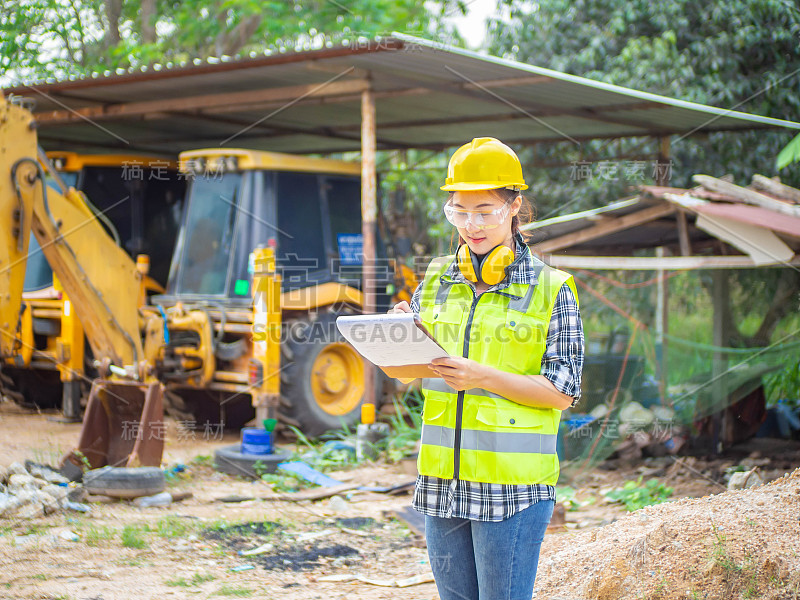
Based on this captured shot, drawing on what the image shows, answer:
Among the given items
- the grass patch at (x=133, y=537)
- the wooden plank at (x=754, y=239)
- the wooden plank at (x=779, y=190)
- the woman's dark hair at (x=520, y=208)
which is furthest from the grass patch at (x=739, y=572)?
the wooden plank at (x=779, y=190)

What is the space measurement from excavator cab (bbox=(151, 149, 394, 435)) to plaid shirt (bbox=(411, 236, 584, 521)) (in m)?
5.24

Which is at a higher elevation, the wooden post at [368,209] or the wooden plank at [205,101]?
the wooden plank at [205,101]

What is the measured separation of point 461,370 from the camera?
215 cm

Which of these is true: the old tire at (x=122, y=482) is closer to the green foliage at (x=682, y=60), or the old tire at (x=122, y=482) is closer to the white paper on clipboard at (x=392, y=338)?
the white paper on clipboard at (x=392, y=338)

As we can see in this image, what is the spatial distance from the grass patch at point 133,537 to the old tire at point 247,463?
1508mm

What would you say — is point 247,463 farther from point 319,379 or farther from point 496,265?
point 496,265

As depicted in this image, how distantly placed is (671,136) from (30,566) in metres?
8.59

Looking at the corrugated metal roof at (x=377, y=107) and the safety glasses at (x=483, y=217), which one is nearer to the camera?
the safety glasses at (x=483, y=217)

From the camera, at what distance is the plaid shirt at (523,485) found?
86.7 inches

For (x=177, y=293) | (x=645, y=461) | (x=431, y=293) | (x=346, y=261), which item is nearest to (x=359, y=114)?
(x=346, y=261)

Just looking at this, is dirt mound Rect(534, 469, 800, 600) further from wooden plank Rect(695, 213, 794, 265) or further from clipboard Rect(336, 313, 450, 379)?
wooden plank Rect(695, 213, 794, 265)

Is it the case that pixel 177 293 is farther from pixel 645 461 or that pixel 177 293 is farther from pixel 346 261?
pixel 645 461

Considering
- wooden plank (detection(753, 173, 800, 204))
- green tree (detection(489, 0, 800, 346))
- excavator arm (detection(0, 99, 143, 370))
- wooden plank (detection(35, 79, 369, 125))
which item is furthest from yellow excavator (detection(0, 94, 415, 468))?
green tree (detection(489, 0, 800, 346))

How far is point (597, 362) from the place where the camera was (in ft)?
22.5
